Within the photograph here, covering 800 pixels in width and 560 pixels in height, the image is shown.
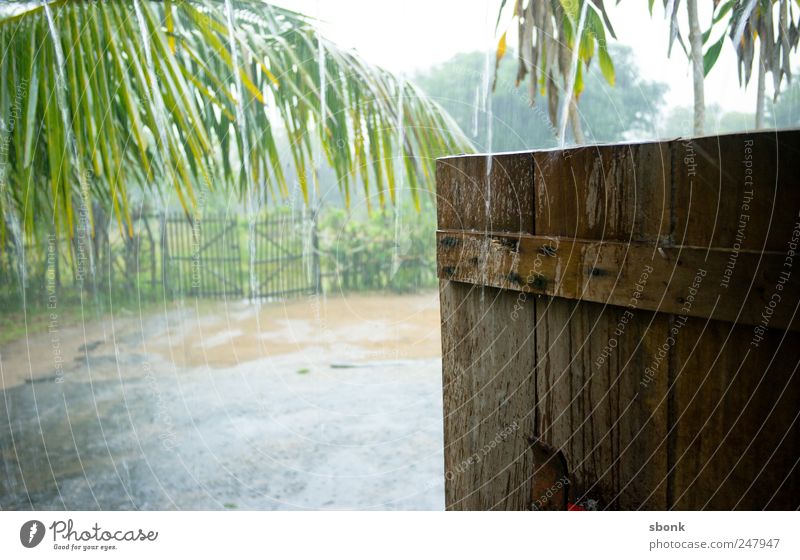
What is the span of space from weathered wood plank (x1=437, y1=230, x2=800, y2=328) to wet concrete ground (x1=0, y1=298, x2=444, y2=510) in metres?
1.72

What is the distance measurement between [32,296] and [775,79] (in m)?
3.97

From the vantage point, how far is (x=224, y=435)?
9.72 feet

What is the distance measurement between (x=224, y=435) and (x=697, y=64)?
250cm

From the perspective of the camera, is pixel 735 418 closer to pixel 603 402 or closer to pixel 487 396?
pixel 603 402

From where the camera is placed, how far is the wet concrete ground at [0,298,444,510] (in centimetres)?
249

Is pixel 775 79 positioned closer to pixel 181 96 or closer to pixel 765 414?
pixel 765 414

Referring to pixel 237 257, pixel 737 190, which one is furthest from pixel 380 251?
pixel 737 190

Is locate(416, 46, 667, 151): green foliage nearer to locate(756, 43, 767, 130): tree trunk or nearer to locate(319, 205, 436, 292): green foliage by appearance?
locate(319, 205, 436, 292): green foliage

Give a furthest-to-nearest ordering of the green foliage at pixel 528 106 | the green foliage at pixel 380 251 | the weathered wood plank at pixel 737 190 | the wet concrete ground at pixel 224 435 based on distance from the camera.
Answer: the green foliage at pixel 380 251 < the green foliage at pixel 528 106 < the wet concrete ground at pixel 224 435 < the weathered wood plank at pixel 737 190

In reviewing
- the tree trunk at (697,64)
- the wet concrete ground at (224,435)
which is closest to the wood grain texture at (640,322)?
the tree trunk at (697,64)

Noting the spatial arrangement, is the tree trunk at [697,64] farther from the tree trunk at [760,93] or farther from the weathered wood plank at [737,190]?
the weathered wood plank at [737,190]

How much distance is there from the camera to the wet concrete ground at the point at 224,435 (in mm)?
2488

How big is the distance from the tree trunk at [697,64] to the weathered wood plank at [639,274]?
0.51 metres
